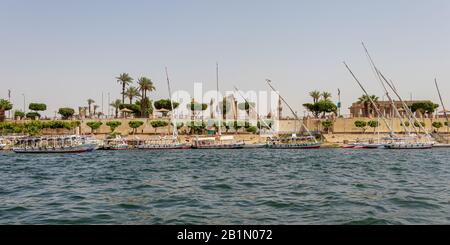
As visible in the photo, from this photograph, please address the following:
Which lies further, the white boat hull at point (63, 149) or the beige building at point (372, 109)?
the beige building at point (372, 109)

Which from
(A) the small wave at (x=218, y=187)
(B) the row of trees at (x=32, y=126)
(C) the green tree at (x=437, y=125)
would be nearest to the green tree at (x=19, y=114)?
(B) the row of trees at (x=32, y=126)

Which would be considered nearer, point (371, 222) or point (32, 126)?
point (371, 222)

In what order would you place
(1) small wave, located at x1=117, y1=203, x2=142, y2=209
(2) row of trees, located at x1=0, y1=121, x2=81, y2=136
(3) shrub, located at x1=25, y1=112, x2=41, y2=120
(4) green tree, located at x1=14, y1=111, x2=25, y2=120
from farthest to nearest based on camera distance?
(3) shrub, located at x1=25, y1=112, x2=41, y2=120, (4) green tree, located at x1=14, y1=111, x2=25, y2=120, (2) row of trees, located at x1=0, y1=121, x2=81, y2=136, (1) small wave, located at x1=117, y1=203, x2=142, y2=209

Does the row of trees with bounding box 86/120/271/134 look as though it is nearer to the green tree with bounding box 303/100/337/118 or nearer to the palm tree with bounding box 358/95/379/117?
the green tree with bounding box 303/100/337/118

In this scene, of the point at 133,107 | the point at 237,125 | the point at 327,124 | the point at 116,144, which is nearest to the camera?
the point at 116,144

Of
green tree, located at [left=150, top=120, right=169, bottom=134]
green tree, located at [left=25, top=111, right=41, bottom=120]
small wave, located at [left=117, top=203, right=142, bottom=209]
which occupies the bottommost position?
small wave, located at [left=117, top=203, right=142, bottom=209]

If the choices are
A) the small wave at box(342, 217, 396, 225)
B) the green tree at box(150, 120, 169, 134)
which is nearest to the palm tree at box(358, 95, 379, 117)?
the green tree at box(150, 120, 169, 134)

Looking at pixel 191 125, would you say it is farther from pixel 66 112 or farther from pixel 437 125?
pixel 437 125

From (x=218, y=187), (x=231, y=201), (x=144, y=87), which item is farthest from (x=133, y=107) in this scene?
(x=231, y=201)

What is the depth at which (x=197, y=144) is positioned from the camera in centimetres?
6575

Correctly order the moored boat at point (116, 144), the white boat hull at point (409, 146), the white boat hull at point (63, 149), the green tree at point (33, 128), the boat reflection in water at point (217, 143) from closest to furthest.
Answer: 1. the white boat hull at point (63, 149)
2. the white boat hull at point (409, 146)
3. the moored boat at point (116, 144)
4. the boat reflection in water at point (217, 143)
5. the green tree at point (33, 128)

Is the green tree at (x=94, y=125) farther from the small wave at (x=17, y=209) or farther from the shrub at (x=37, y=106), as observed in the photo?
the small wave at (x=17, y=209)
